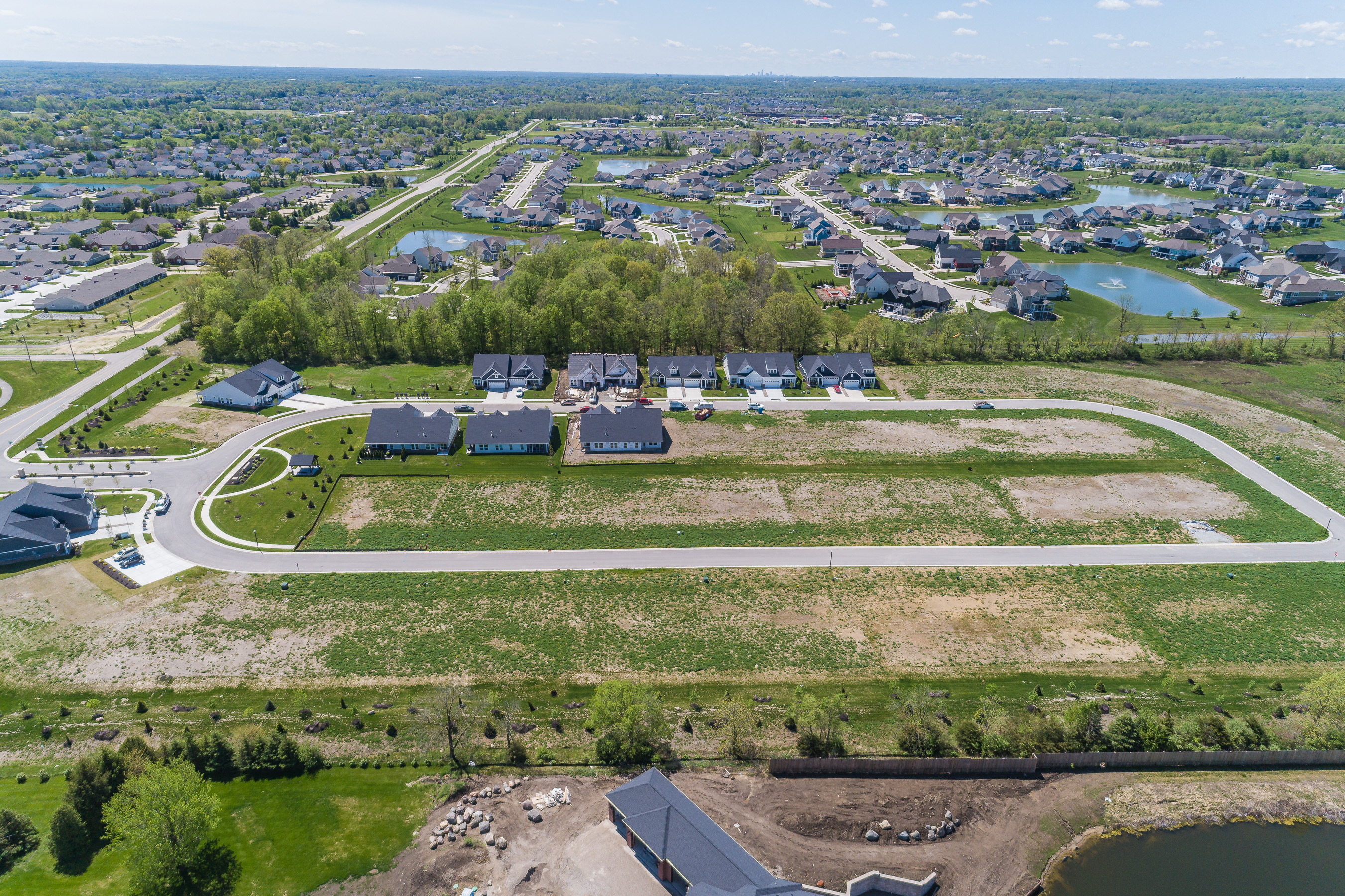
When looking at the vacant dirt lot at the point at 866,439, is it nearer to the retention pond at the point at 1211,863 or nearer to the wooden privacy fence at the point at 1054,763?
the wooden privacy fence at the point at 1054,763

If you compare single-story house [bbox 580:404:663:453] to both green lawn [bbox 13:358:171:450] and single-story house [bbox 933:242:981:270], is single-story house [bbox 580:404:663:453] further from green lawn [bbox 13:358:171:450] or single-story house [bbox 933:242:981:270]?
single-story house [bbox 933:242:981:270]

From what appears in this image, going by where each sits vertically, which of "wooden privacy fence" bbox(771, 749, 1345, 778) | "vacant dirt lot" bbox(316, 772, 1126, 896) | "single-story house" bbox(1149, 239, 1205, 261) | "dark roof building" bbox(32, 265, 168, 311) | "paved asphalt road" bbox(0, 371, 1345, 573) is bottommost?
"vacant dirt lot" bbox(316, 772, 1126, 896)

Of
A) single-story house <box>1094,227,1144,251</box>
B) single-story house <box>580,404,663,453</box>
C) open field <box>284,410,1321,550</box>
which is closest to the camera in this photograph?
open field <box>284,410,1321,550</box>

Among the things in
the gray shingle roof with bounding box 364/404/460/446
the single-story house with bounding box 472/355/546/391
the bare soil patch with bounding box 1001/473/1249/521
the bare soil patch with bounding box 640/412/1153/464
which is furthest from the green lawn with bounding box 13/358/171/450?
the bare soil patch with bounding box 1001/473/1249/521

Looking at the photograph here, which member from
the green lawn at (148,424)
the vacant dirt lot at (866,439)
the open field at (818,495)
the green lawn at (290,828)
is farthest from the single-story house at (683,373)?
the green lawn at (290,828)

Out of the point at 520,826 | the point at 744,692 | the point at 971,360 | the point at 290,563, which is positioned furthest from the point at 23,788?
the point at 971,360

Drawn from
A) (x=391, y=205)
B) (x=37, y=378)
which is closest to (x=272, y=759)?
(x=37, y=378)
